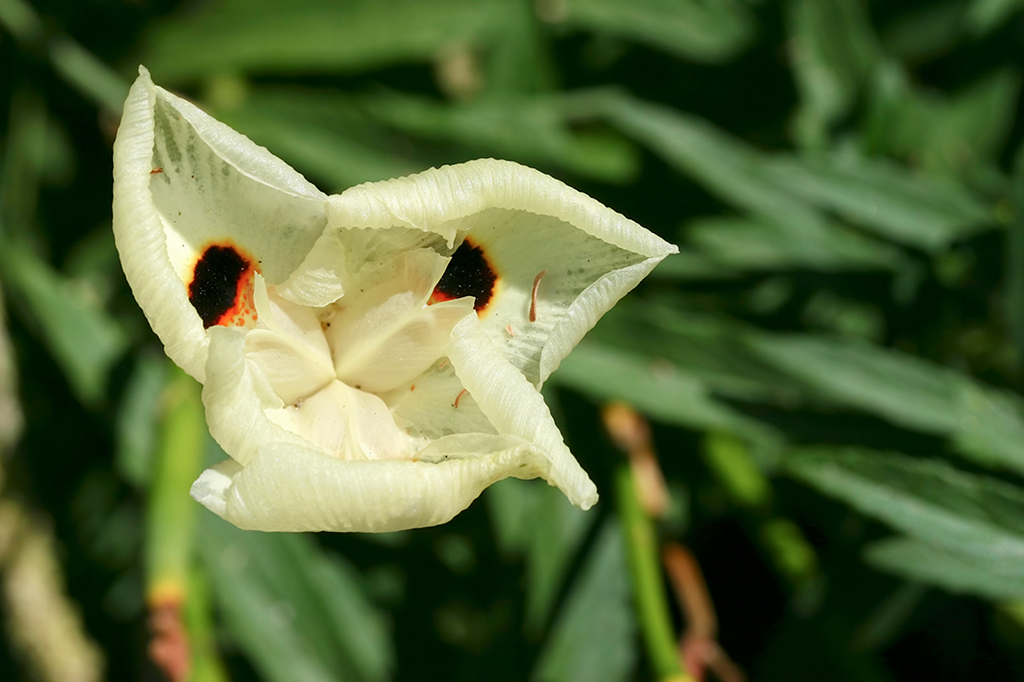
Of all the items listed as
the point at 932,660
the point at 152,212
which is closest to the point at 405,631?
the point at 932,660

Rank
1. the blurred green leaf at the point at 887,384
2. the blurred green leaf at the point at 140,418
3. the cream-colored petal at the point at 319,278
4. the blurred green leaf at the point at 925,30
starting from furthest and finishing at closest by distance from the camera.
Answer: the blurred green leaf at the point at 925,30 → the blurred green leaf at the point at 140,418 → the blurred green leaf at the point at 887,384 → the cream-colored petal at the point at 319,278

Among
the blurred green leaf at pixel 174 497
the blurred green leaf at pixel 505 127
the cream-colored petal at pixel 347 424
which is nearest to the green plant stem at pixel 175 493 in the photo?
the blurred green leaf at pixel 174 497

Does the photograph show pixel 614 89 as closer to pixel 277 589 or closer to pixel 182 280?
pixel 277 589

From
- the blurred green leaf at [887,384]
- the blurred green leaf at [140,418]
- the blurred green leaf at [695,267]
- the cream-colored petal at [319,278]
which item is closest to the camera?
the cream-colored petal at [319,278]

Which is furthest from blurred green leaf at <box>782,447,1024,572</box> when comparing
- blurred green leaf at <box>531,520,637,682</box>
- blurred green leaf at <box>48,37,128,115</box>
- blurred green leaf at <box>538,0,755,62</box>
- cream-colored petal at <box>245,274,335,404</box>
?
blurred green leaf at <box>48,37,128,115</box>

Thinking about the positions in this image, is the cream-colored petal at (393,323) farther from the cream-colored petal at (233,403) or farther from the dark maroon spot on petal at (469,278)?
the cream-colored petal at (233,403)

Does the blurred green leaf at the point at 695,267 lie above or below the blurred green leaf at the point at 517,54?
below

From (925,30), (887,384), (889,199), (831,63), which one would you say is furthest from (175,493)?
(925,30)

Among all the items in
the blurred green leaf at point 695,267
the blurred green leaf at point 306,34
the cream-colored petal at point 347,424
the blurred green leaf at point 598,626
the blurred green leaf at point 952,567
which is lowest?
the blurred green leaf at point 598,626
